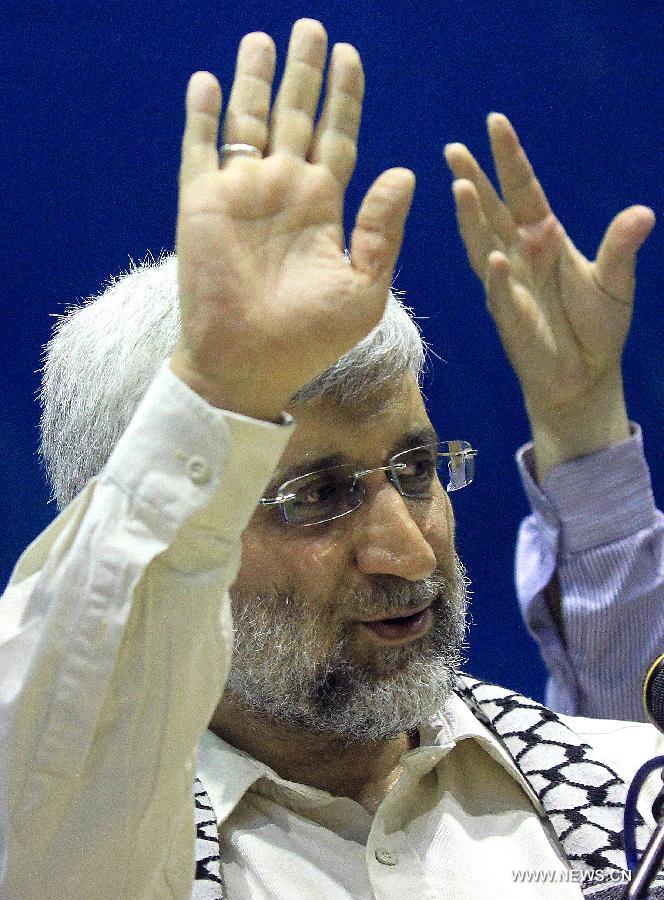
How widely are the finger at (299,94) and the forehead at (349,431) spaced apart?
24.1 inches

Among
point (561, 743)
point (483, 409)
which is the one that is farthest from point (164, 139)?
point (561, 743)

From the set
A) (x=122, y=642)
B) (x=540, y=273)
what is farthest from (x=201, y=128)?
(x=540, y=273)

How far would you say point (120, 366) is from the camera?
71.3 inches

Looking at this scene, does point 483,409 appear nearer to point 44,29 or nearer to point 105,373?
point 105,373

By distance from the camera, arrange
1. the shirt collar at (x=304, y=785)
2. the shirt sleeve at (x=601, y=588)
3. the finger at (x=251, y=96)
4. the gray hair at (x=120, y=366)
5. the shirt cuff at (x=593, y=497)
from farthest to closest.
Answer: the shirt sleeve at (x=601, y=588) → the shirt cuff at (x=593, y=497) → the gray hair at (x=120, y=366) → the shirt collar at (x=304, y=785) → the finger at (x=251, y=96)

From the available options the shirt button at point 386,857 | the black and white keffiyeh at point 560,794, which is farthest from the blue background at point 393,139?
the shirt button at point 386,857

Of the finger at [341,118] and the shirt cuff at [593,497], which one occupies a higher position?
the finger at [341,118]

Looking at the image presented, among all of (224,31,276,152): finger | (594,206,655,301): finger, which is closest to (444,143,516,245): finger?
(594,206,655,301): finger

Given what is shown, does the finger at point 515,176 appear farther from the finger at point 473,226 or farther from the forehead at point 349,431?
the forehead at point 349,431

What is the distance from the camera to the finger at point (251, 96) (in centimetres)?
122

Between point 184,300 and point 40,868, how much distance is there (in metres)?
0.58

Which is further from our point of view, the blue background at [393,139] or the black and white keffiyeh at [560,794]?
the blue background at [393,139]

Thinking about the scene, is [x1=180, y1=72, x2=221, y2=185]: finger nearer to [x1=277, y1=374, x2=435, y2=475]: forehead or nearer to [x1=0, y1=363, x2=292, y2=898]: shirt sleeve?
[x1=0, y1=363, x2=292, y2=898]: shirt sleeve

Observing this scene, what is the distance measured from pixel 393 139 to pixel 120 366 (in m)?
0.76
